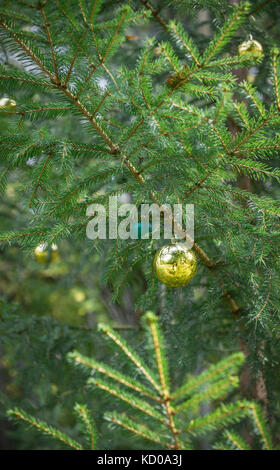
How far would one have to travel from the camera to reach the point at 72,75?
4.21ft

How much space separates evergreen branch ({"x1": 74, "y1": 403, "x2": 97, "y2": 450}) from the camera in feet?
3.48

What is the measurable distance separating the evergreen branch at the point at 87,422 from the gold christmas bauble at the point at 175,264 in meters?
0.56

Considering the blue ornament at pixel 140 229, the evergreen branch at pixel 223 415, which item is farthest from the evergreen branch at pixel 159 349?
the blue ornament at pixel 140 229

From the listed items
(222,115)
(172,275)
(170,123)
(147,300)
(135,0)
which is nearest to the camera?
(222,115)

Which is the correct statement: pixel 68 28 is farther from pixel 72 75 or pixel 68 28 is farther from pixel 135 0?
pixel 135 0

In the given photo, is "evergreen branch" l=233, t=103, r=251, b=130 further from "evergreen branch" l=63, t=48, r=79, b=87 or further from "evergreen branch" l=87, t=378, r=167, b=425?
"evergreen branch" l=87, t=378, r=167, b=425

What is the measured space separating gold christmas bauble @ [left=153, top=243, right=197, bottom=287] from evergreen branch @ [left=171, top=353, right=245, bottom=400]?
509 mm

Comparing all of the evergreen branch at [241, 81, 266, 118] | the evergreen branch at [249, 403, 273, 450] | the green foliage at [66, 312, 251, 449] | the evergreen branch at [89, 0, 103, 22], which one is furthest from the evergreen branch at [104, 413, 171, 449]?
the evergreen branch at [89, 0, 103, 22]

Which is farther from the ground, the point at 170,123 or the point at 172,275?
the point at 170,123

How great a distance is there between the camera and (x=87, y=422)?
109 cm

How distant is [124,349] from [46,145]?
79 centimetres

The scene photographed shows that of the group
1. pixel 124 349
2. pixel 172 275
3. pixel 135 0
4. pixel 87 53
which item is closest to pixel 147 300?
pixel 172 275

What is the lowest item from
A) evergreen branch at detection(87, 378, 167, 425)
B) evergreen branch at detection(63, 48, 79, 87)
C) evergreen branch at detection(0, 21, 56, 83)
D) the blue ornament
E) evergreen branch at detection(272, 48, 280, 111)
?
evergreen branch at detection(87, 378, 167, 425)

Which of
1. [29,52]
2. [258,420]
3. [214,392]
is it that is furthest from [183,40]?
[258,420]
